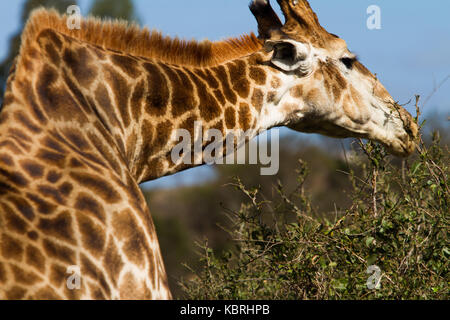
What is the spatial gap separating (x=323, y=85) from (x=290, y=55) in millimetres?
362

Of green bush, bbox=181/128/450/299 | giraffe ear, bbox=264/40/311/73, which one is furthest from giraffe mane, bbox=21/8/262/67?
green bush, bbox=181/128/450/299

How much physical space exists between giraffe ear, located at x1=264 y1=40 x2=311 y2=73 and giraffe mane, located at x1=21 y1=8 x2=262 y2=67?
214 millimetres

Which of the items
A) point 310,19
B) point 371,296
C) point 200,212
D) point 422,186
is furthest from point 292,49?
point 200,212

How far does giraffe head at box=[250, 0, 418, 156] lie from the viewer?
554 cm

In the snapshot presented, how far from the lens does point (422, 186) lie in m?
5.04

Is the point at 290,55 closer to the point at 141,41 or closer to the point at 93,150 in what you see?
the point at 141,41

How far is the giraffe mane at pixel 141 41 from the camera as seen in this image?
459 cm

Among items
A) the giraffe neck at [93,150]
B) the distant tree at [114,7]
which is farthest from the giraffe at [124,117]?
the distant tree at [114,7]

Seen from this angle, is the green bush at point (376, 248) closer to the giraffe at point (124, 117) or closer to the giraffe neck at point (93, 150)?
the giraffe at point (124, 117)

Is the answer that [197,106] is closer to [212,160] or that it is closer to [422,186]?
[212,160]

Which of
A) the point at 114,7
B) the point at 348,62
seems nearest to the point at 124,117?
the point at 348,62

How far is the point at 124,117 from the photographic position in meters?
4.65

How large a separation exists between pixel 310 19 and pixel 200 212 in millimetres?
28812

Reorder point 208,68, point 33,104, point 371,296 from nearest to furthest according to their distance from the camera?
point 33,104
point 371,296
point 208,68
